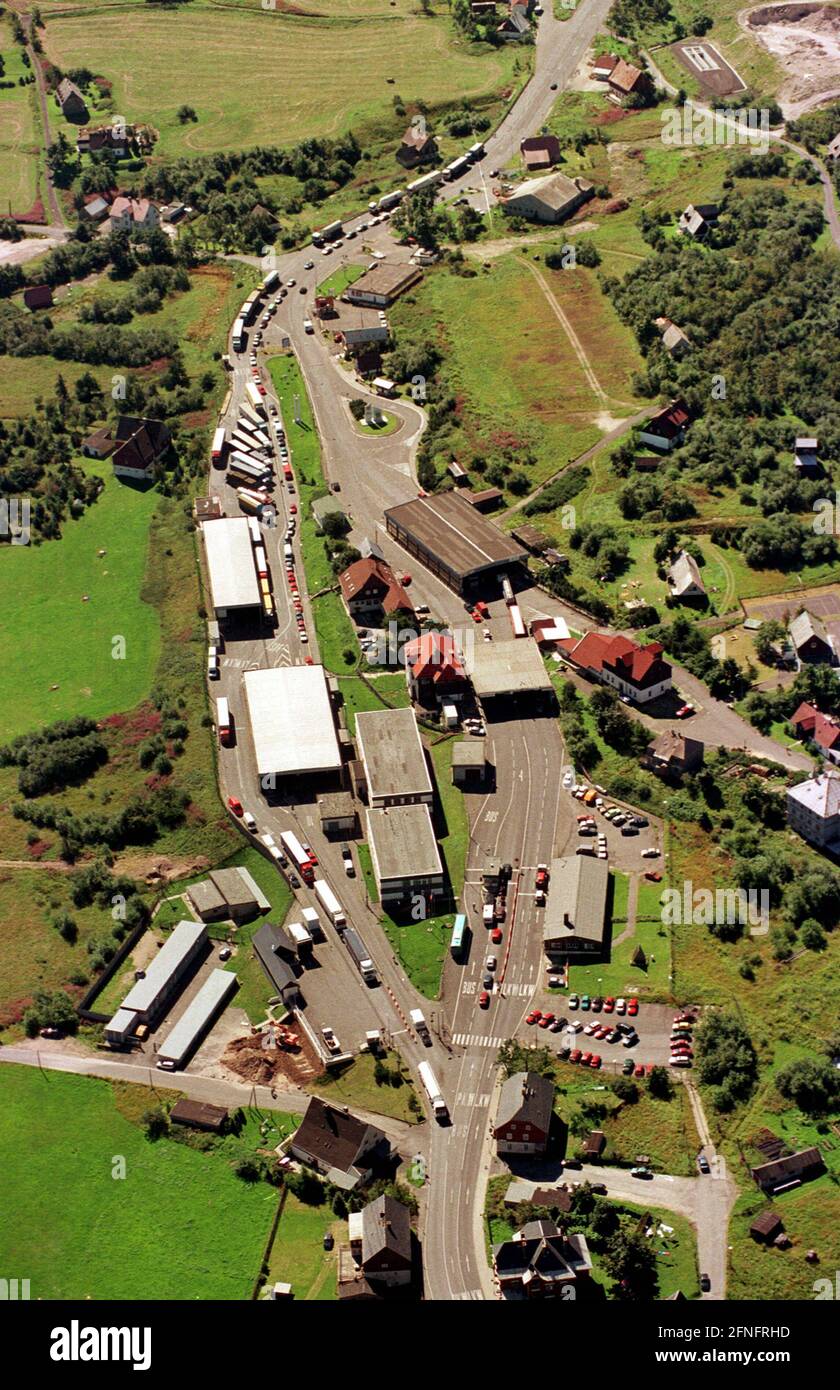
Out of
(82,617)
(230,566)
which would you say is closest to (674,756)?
(230,566)

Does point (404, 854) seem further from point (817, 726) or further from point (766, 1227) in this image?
point (766, 1227)

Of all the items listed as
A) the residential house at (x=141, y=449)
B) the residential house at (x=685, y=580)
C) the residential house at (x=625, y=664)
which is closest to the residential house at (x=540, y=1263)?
the residential house at (x=625, y=664)

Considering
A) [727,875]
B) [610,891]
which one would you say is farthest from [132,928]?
[727,875]

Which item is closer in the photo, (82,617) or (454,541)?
(454,541)

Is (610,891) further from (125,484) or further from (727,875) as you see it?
(125,484)

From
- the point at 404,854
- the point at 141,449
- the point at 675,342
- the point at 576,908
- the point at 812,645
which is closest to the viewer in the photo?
the point at 576,908

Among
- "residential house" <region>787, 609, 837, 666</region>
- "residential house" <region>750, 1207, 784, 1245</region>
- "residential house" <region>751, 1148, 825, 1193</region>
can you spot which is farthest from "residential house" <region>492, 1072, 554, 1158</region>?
"residential house" <region>787, 609, 837, 666</region>

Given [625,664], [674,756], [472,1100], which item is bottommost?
[472,1100]

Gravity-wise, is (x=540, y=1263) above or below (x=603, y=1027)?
above
